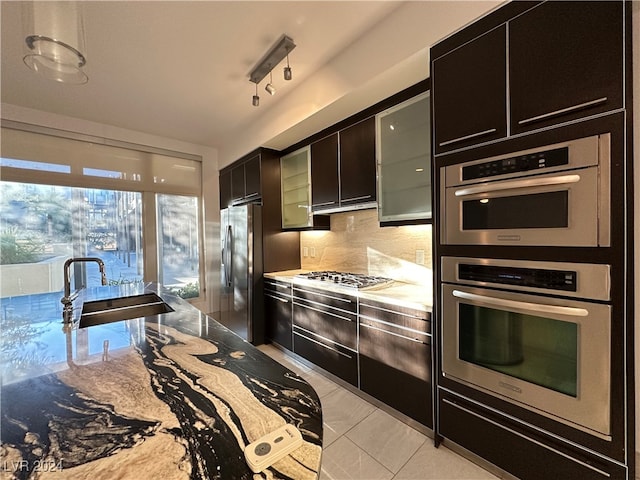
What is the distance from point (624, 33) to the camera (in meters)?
1.07

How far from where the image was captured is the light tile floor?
1.52m

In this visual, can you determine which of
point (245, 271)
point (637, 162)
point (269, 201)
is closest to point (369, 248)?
point (269, 201)

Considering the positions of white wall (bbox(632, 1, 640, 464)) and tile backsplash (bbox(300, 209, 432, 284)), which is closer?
white wall (bbox(632, 1, 640, 464))

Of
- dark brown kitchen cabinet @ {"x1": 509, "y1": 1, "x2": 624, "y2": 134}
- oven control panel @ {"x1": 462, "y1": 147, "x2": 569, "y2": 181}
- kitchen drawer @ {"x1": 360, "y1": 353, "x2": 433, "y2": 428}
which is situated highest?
dark brown kitchen cabinet @ {"x1": 509, "y1": 1, "x2": 624, "y2": 134}

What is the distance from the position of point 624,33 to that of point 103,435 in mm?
2170

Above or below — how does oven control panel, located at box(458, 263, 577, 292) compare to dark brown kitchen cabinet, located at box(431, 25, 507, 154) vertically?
below

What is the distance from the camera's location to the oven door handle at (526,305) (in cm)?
118

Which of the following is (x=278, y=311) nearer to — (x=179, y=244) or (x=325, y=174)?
(x=325, y=174)

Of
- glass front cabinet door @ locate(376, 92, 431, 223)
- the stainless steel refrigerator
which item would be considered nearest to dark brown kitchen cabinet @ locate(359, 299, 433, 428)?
glass front cabinet door @ locate(376, 92, 431, 223)

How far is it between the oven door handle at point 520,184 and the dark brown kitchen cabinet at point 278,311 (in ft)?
6.49

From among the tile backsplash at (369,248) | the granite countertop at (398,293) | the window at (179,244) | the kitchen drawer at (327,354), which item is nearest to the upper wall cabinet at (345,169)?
the tile backsplash at (369,248)

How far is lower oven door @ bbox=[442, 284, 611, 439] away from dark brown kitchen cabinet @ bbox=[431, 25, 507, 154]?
0.86 m

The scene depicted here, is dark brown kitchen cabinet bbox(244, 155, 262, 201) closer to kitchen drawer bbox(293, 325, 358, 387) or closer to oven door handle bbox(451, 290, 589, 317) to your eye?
kitchen drawer bbox(293, 325, 358, 387)

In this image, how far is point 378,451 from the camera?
1682mm
